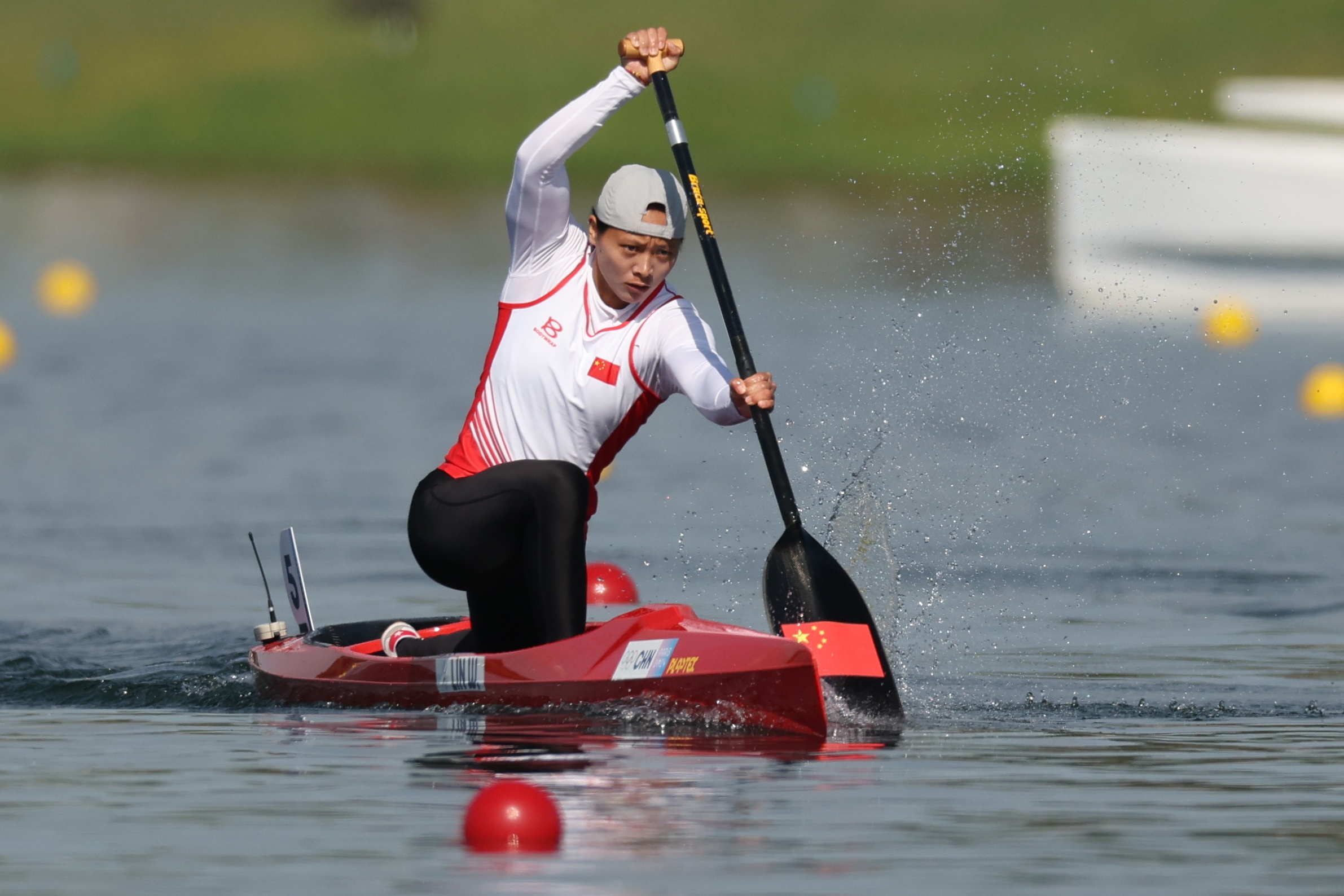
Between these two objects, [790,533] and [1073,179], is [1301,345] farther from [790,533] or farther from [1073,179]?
[790,533]

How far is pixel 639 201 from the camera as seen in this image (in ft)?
19.8

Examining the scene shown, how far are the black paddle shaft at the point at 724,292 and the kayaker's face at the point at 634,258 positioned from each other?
38 cm

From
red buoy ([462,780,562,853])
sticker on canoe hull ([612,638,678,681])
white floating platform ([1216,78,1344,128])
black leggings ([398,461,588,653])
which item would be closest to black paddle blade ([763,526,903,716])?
sticker on canoe hull ([612,638,678,681])

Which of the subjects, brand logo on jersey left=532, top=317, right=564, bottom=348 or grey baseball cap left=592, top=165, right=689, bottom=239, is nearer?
grey baseball cap left=592, top=165, right=689, bottom=239

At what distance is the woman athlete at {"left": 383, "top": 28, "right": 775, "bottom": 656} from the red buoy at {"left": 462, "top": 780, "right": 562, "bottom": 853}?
5.36 feet

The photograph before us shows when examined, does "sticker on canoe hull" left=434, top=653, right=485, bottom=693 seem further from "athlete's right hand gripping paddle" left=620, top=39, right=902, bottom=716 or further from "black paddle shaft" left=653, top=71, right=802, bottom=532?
"black paddle shaft" left=653, top=71, right=802, bottom=532

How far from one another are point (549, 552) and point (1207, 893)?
247 cm

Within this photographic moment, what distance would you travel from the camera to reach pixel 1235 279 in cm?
2234

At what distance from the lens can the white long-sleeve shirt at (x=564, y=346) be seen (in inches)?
241

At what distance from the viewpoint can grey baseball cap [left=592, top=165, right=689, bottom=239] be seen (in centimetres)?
603

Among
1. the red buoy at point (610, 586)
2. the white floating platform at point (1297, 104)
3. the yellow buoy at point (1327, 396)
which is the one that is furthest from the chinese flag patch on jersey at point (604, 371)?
the white floating platform at point (1297, 104)

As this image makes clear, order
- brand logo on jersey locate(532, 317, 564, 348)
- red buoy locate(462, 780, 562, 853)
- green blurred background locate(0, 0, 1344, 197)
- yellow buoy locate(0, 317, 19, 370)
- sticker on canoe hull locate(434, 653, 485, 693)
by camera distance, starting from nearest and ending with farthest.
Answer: red buoy locate(462, 780, 562, 853) < brand logo on jersey locate(532, 317, 564, 348) < sticker on canoe hull locate(434, 653, 485, 693) < yellow buoy locate(0, 317, 19, 370) < green blurred background locate(0, 0, 1344, 197)

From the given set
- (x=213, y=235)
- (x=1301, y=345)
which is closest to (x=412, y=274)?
(x=213, y=235)

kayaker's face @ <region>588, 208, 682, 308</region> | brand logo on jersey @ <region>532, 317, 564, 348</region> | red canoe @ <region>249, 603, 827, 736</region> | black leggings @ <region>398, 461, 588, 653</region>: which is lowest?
red canoe @ <region>249, 603, 827, 736</region>
